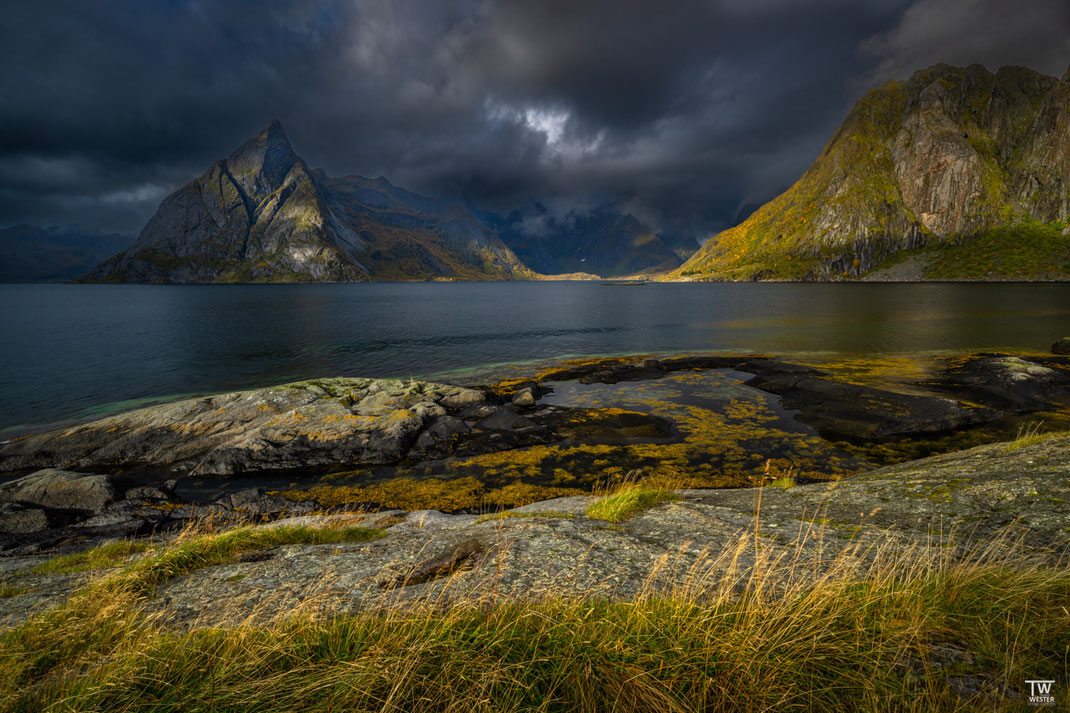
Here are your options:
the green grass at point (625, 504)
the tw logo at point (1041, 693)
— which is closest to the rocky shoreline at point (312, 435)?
the green grass at point (625, 504)

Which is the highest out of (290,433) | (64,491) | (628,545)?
(628,545)

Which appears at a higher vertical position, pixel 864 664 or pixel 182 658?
Answer: pixel 182 658

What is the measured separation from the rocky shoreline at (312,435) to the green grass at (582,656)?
1211 cm

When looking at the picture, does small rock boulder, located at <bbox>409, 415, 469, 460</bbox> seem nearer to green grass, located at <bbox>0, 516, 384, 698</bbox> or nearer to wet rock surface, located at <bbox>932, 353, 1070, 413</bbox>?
green grass, located at <bbox>0, 516, 384, 698</bbox>

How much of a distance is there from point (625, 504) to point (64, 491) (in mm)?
21200

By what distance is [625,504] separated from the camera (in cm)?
961

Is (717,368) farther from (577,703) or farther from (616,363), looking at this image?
(577,703)

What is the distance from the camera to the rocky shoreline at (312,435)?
1530 centimetres

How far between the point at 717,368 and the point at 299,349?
4932cm

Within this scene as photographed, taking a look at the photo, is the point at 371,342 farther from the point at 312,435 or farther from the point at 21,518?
the point at 21,518

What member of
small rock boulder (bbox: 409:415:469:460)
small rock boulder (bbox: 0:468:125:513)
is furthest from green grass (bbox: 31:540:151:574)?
small rock boulder (bbox: 409:415:469:460)

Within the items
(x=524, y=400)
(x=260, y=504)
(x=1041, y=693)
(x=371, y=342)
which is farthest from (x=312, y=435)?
(x=371, y=342)

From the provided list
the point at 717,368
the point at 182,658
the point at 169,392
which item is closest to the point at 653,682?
the point at 182,658

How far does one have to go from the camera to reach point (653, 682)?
3.15 m
